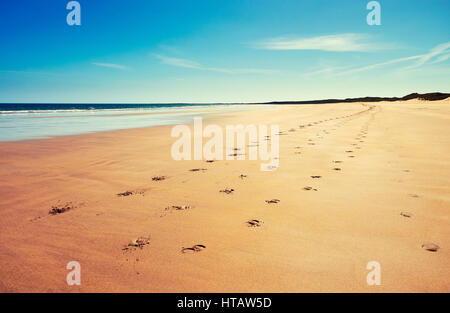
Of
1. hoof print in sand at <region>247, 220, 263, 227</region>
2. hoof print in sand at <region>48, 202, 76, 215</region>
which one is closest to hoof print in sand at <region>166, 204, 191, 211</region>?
hoof print in sand at <region>247, 220, 263, 227</region>

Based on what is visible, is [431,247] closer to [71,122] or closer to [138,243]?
[138,243]

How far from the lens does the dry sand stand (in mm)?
2078

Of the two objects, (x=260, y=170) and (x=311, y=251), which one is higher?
(x=260, y=170)

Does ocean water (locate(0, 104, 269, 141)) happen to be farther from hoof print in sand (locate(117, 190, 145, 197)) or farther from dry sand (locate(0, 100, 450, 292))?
hoof print in sand (locate(117, 190, 145, 197))

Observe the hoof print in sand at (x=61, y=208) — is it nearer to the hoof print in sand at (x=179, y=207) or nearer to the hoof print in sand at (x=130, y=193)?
the hoof print in sand at (x=130, y=193)

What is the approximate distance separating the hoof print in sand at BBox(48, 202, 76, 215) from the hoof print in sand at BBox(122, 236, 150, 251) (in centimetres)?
151

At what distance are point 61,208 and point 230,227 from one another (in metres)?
2.53

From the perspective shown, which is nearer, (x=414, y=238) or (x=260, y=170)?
(x=414, y=238)

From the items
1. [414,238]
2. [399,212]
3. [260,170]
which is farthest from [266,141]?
[414,238]

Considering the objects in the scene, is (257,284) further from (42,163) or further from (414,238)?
(42,163)

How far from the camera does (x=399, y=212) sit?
3.16 metres

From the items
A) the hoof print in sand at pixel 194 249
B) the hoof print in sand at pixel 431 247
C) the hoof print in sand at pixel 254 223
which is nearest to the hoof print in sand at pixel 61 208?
the hoof print in sand at pixel 194 249
